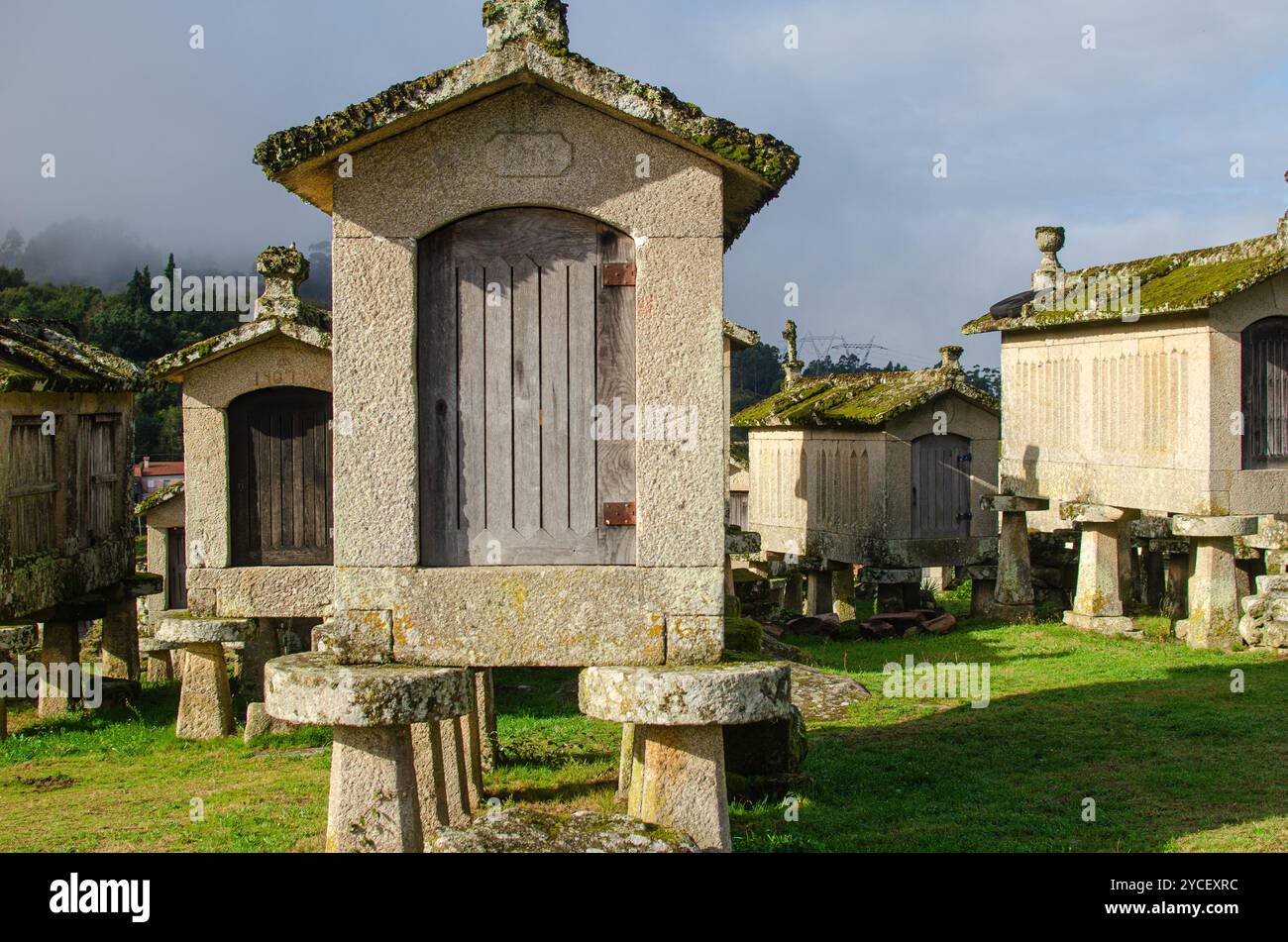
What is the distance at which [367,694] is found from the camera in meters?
6.25

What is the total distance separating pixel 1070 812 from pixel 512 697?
710 cm

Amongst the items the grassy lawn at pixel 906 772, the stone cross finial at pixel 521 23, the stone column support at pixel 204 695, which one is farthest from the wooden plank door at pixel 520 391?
the stone column support at pixel 204 695

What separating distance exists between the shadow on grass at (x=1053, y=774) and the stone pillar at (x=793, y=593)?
10503 millimetres

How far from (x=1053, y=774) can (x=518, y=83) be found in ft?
21.6

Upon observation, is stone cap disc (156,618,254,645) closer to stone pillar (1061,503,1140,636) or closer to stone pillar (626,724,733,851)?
stone pillar (626,724,733,851)

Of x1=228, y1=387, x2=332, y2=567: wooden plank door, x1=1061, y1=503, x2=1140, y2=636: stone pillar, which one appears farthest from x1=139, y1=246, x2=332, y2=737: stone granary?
x1=1061, y1=503, x2=1140, y2=636: stone pillar

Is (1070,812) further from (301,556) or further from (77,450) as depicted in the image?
(77,450)

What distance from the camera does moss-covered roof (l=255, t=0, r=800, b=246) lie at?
6.38 metres

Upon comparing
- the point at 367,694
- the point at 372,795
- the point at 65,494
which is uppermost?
the point at 65,494

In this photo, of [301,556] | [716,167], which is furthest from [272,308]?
[716,167]

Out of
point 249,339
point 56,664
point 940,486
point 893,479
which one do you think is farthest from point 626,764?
point 940,486

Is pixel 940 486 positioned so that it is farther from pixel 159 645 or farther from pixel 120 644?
pixel 120 644

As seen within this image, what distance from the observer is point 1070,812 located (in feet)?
28.4

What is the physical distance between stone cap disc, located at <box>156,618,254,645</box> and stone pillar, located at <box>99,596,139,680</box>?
4620 mm
